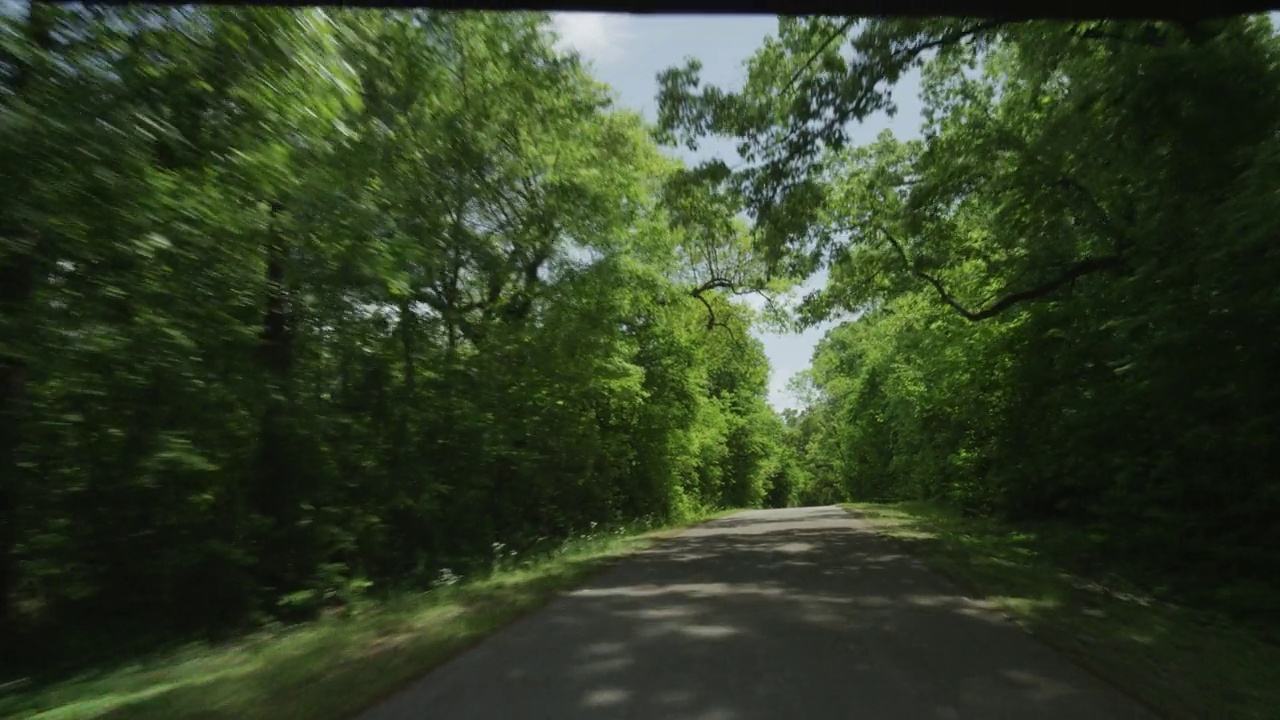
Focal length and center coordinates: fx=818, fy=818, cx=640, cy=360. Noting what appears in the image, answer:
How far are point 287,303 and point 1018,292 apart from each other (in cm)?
1482

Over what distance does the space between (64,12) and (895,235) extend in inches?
674

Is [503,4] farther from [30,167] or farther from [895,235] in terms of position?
[895,235]

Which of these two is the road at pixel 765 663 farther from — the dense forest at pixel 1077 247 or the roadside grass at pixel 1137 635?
the dense forest at pixel 1077 247

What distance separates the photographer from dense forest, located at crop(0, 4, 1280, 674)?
755 cm

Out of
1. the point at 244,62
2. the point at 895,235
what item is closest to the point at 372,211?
the point at 244,62

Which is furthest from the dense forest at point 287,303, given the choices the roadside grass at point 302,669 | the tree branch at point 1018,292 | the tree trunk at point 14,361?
the tree branch at point 1018,292

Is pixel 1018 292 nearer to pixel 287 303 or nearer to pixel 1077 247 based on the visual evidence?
pixel 1077 247

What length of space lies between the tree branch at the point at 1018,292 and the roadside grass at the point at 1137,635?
17.0 ft

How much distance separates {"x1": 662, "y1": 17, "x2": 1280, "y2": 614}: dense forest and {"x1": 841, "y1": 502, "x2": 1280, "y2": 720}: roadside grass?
1.16m

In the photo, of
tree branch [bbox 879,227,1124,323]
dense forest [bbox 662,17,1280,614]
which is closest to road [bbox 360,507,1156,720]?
dense forest [bbox 662,17,1280,614]

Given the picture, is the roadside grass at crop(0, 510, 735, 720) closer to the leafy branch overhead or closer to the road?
the road

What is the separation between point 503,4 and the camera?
24.5 feet

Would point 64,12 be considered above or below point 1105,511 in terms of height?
above

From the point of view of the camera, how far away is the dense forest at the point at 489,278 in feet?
24.8
